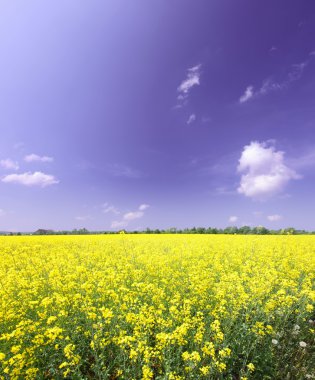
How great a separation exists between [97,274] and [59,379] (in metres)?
2.05

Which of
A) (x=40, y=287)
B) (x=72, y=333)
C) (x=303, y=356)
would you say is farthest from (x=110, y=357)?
(x=303, y=356)

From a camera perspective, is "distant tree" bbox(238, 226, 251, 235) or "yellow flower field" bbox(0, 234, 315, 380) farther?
"distant tree" bbox(238, 226, 251, 235)

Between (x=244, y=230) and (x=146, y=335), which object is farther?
(x=244, y=230)

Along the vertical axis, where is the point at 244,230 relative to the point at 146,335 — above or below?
above

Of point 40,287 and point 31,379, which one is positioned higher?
point 40,287

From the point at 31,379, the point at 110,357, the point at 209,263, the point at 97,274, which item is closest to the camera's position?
the point at 31,379

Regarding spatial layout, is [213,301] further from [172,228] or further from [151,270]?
[172,228]

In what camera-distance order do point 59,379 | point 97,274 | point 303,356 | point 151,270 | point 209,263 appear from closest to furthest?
point 59,379 < point 303,356 < point 97,274 < point 151,270 < point 209,263

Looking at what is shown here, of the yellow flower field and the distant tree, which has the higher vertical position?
the distant tree

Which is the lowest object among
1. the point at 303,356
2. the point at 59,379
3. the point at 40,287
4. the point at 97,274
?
the point at 303,356

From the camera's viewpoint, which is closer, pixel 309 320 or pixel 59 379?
pixel 59 379

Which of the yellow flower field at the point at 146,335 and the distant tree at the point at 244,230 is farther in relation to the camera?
the distant tree at the point at 244,230

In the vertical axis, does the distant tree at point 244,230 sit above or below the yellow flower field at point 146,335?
above

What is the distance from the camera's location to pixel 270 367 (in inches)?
169
